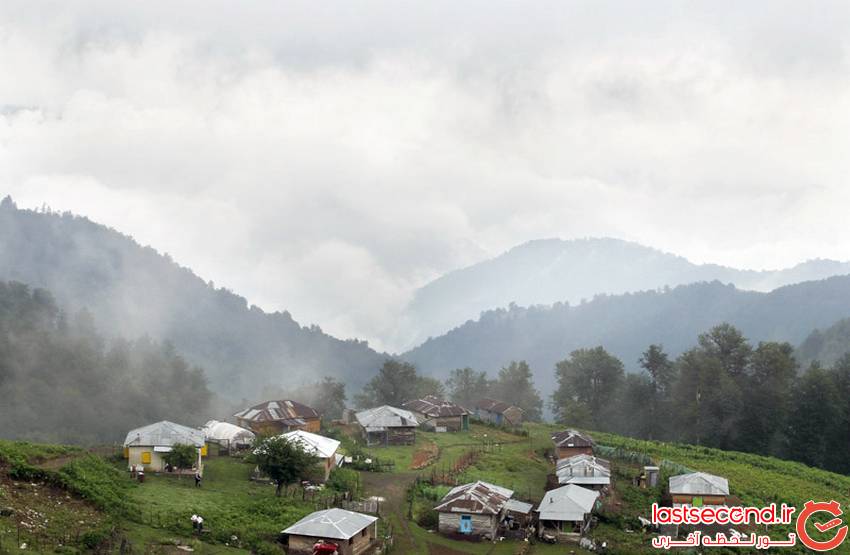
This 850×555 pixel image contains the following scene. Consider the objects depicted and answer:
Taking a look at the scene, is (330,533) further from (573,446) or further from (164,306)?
(164,306)

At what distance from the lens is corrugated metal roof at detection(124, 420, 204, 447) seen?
4406 centimetres

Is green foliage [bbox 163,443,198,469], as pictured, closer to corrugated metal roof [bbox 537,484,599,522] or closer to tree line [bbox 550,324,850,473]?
corrugated metal roof [bbox 537,484,599,522]

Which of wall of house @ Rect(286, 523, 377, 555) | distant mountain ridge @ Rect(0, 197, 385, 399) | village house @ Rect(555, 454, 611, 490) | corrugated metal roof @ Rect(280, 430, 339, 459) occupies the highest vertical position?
distant mountain ridge @ Rect(0, 197, 385, 399)

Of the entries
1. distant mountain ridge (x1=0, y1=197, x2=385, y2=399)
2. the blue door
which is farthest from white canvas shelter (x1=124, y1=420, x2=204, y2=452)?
distant mountain ridge (x1=0, y1=197, x2=385, y2=399)

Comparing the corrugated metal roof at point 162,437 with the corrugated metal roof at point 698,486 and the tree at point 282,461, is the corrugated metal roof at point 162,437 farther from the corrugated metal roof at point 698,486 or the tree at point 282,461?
the corrugated metal roof at point 698,486

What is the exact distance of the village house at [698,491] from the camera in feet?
150

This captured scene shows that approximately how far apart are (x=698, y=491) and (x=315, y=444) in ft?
80.5

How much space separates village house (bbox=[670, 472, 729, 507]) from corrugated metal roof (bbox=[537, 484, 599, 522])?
6260mm

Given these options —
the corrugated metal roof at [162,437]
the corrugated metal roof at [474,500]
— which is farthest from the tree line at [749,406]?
the corrugated metal roof at [162,437]

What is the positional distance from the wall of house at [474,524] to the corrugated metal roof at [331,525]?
5.75m

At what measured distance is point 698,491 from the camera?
4606 cm

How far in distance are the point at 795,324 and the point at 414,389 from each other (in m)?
120

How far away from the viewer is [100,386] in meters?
94.1

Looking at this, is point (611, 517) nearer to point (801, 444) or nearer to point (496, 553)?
point (496, 553)
